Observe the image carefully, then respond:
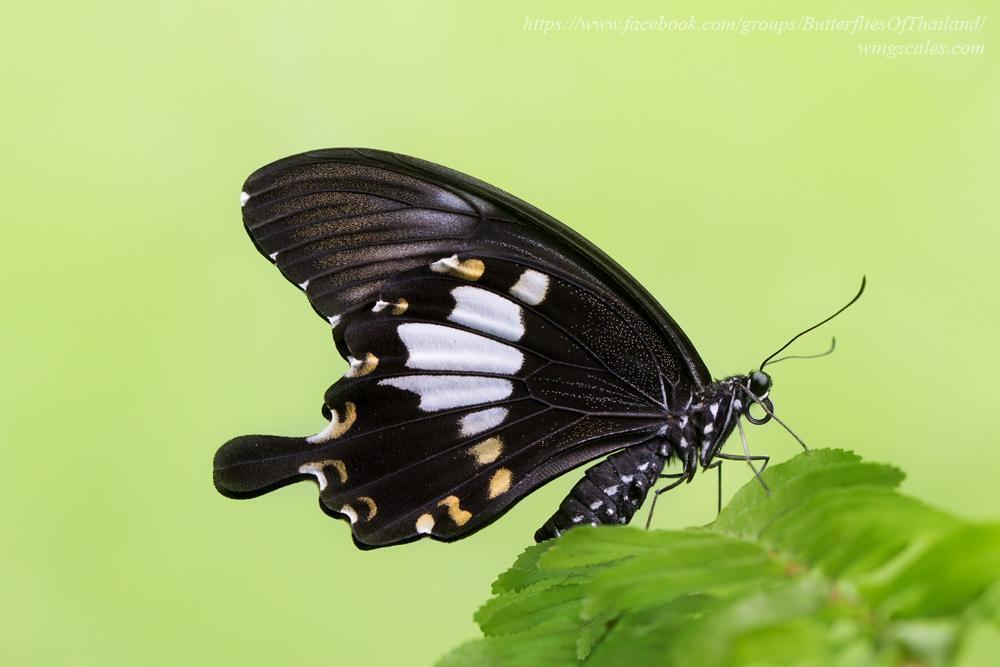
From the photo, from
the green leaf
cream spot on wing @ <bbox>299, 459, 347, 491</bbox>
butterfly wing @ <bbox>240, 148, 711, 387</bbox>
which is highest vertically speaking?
butterfly wing @ <bbox>240, 148, 711, 387</bbox>

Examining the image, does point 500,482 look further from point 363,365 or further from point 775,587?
point 775,587

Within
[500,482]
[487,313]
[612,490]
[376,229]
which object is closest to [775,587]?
[612,490]

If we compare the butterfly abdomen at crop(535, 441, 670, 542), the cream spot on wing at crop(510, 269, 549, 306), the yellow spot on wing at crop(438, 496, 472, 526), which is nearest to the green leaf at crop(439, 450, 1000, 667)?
the butterfly abdomen at crop(535, 441, 670, 542)

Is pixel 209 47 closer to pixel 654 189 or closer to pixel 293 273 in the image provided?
pixel 654 189

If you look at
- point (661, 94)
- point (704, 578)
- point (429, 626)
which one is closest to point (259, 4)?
point (661, 94)

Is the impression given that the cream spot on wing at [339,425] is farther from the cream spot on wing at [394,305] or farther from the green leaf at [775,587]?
the green leaf at [775,587]

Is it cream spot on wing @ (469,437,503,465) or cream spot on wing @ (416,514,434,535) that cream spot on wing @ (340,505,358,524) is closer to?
cream spot on wing @ (416,514,434,535)
